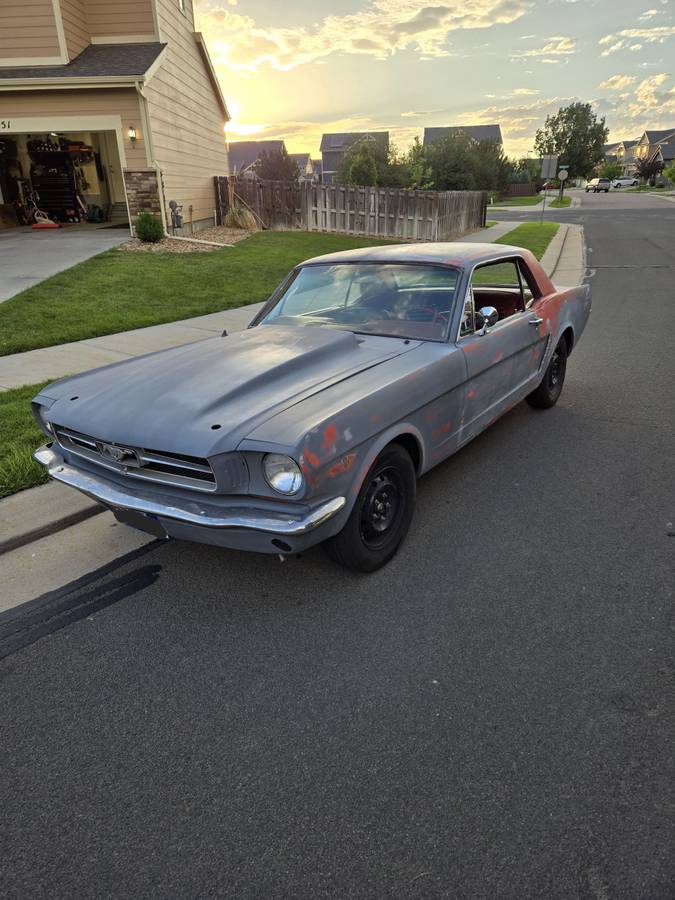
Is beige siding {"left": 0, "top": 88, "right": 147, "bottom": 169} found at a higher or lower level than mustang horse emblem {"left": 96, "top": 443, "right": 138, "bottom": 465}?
higher

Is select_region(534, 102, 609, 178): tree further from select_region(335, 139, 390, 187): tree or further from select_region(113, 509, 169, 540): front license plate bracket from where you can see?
select_region(113, 509, 169, 540): front license plate bracket

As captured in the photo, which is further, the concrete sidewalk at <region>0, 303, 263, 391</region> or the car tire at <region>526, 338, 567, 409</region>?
the concrete sidewalk at <region>0, 303, 263, 391</region>

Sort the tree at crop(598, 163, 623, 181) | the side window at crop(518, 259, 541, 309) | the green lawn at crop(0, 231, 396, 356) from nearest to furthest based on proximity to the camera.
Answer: the side window at crop(518, 259, 541, 309) < the green lawn at crop(0, 231, 396, 356) < the tree at crop(598, 163, 623, 181)

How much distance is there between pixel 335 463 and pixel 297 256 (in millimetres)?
12890

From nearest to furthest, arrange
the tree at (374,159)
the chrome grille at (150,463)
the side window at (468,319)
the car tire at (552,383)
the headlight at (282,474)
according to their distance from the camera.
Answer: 1. the headlight at (282,474)
2. the chrome grille at (150,463)
3. the side window at (468,319)
4. the car tire at (552,383)
5. the tree at (374,159)

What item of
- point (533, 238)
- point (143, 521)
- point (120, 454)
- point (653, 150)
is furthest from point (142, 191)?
point (653, 150)

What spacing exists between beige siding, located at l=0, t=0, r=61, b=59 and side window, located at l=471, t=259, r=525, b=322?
1578cm

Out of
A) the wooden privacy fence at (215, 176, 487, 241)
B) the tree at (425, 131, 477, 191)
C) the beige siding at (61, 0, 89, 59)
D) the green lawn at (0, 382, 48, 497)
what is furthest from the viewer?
the tree at (425, 131, 477, 191)

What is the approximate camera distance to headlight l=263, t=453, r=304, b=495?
102 inches

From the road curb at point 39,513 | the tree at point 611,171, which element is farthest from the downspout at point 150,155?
the tree at point 611,171

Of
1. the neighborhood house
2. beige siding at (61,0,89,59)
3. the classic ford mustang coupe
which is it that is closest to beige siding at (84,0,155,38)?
beige siding at (61,0,89,59)

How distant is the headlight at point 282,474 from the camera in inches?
102

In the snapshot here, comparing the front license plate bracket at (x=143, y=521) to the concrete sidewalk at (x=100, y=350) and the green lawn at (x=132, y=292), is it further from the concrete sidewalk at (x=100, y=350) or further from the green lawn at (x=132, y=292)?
the green lawn at (x=132, y=292)

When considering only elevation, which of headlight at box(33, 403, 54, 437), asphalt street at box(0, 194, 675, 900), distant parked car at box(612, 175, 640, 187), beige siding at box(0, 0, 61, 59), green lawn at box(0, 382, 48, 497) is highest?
beige siding at box(0, 0, 61, 59)
